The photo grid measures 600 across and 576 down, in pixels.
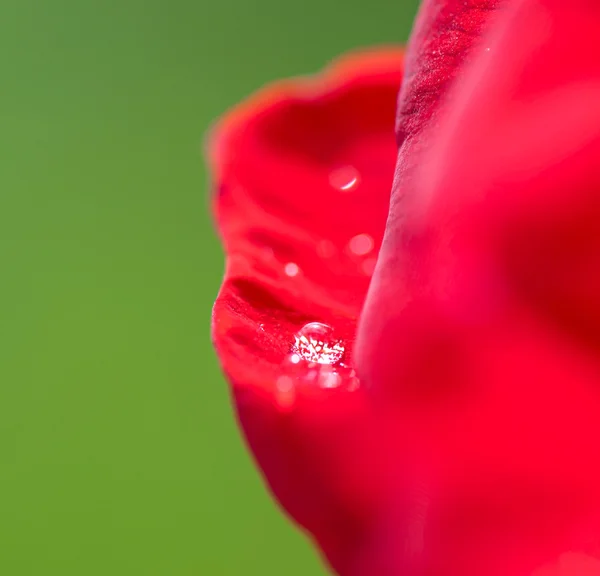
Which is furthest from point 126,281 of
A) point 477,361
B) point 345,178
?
point 477,361

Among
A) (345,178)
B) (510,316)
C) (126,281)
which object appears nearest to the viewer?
(510,316)

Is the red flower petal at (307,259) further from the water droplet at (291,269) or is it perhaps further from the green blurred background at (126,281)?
the green blurred background at (126,281)

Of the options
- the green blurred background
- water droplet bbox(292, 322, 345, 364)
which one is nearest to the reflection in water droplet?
water droplet bbox(292, 322, 345, 364)

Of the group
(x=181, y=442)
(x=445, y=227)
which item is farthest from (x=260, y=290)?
(x=181, y=442)

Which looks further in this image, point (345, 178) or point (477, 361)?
point (345, 178)

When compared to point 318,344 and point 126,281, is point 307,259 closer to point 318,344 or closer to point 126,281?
point 318,344

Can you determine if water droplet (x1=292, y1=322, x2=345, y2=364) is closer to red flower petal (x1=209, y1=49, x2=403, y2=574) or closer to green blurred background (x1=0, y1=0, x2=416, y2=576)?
red flower petal (x1=209, y1=49, x2=403, y2=574)
